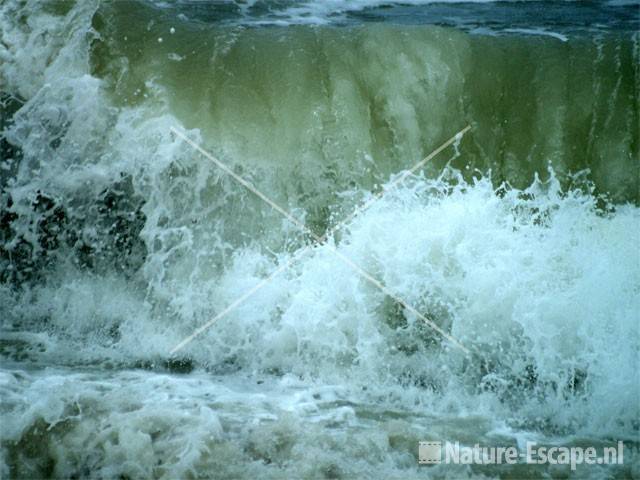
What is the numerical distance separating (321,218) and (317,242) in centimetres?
18

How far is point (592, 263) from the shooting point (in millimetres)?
4578

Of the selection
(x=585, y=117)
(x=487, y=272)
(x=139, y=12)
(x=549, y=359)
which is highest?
(x=139, y=12)

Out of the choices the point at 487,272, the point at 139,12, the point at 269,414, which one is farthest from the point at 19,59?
the point at 487,272

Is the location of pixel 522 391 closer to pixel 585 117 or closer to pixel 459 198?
pixel 459 198

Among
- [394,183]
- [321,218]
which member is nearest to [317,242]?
[321,218]

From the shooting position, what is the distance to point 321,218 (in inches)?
197

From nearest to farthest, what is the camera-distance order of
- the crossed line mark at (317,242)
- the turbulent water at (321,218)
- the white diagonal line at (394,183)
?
the turbulent water at (321,218), the crossed line mark at (317,242), the white diagonal line at (394,183)

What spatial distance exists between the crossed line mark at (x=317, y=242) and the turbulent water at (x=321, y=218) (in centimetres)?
3

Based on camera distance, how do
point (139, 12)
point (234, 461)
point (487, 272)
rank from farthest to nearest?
point (139, 12) → point (487, 272) → point (234, 461)

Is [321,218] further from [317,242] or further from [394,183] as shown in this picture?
[394,183]

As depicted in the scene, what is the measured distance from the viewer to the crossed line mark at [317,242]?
4.71m

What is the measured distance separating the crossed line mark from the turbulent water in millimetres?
29

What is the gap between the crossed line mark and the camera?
4.71 meters

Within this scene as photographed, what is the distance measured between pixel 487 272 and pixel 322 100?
66.9 inches
